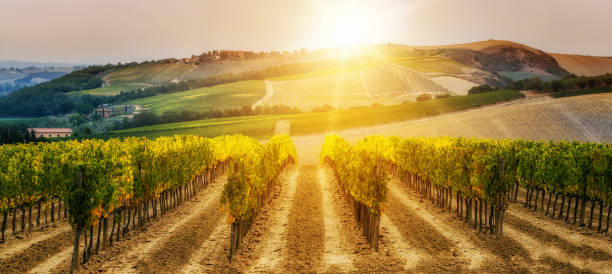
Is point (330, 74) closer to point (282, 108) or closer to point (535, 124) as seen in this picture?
point (282, 108)

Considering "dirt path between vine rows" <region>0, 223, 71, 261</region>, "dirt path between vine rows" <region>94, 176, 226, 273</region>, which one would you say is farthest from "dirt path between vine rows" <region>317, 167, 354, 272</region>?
"dirt path between vine rows" <region>0, 223, 71, 261</region>

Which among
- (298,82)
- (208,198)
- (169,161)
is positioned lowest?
(208,198)

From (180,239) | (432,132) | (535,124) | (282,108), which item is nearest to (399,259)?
(180,239)

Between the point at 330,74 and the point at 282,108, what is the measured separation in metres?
54.3

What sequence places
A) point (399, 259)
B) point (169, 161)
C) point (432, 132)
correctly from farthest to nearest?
point (432, 132) < point (169, 161) < point (399, 259)

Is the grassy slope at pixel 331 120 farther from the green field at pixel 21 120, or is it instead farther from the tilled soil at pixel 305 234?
the green field at pixel 21 120

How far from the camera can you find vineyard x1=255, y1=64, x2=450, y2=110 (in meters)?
130

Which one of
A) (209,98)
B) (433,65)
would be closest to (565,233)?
(209,98)

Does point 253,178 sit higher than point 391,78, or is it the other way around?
point 391,78

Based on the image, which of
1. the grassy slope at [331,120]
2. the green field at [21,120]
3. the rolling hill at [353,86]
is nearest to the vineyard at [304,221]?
the grassy slope at [331,120]

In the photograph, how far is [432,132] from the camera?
79.1 m

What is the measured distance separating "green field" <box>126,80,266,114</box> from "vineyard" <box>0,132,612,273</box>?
11384 centimetres

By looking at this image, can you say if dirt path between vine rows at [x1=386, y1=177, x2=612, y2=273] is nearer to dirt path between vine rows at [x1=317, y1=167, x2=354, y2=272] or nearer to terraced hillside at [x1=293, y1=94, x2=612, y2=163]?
dirt path between vine rows at [x1=317, y1=167, x2=354, y2=272]

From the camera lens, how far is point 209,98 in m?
151
